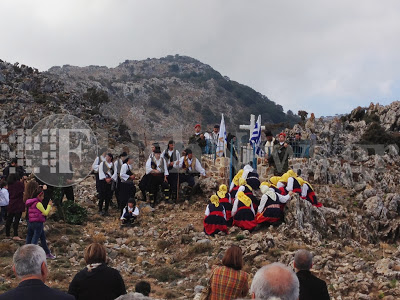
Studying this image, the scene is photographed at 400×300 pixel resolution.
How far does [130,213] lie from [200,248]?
3178mm

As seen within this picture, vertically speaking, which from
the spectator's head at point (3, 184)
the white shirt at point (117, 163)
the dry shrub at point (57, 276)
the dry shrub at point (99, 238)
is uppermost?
the white shirt at point (117, 163)

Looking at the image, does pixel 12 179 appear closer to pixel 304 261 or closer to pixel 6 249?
pixel 6 249

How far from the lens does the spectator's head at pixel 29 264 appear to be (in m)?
3.25

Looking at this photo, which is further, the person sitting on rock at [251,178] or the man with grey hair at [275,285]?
the person sitting on rock at [251,178]

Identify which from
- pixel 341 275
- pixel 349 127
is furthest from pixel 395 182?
pixel 349 127

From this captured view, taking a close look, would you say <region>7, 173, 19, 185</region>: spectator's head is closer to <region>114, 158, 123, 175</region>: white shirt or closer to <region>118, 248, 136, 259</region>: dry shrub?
<region>118, 248, 136, 259</region>: dry shrub

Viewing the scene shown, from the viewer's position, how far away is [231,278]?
4.32m

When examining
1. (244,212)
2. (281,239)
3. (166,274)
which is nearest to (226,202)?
(244,212)

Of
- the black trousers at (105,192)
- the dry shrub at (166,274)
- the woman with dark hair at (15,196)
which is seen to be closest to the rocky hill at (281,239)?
the dry shrub at (166,274)

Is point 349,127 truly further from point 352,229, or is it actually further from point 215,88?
point 215,88

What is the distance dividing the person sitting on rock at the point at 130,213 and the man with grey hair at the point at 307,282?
7.86 metres

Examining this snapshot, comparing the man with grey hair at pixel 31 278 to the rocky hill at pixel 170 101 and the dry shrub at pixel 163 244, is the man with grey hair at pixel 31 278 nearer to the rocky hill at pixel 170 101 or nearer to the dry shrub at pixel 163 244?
the dry shrub at pixel 163 244

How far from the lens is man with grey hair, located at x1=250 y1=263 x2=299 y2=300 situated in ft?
9.78

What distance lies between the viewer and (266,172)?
1398 centimetres
